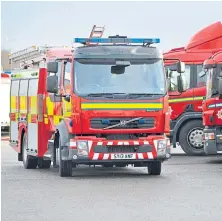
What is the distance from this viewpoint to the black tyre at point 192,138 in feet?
83.7

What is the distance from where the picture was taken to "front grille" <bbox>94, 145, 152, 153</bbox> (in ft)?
58.5

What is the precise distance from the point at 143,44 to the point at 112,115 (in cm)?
171

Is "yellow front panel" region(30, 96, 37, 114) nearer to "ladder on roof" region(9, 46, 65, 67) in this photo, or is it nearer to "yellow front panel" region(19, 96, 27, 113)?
"yellow front panel" region(19, 96, 27, 113)

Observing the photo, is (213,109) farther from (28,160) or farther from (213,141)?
(28,160)

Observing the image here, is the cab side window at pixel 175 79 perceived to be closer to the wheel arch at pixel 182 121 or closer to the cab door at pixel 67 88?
the wheel arch at pixel 182 121

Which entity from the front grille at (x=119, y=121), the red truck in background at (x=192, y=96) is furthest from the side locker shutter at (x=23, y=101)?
the red truck in background at (x=192, y=96)

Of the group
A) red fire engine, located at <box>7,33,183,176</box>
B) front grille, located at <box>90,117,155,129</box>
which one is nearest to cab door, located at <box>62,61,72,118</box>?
red fire engine, located at <box>7,33,183,176</box>

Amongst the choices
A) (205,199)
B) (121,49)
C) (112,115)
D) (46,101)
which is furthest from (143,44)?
(205,199)

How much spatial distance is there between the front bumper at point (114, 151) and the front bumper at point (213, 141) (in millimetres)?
4018

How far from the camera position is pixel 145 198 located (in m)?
13.8

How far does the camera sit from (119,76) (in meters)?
18.1

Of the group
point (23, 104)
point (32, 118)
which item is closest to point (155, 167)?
point (32, 118)

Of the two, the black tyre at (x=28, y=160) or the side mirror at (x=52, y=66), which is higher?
the side mirror at (x=52, y=66)

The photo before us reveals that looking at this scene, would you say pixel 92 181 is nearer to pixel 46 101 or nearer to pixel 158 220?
pixel 46 101
